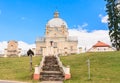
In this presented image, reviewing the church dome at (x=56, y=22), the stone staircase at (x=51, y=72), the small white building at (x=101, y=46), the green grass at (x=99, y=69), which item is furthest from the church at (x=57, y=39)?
the stone staircase at (x=51, y=72)

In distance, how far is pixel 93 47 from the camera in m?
93.3

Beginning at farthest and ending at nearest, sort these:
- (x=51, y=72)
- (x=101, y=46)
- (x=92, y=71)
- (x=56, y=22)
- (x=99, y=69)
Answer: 1. (x=101, y=46)
2. (x=56, y=22)
3. (x=99, y=69)
4. (x=92, y=71)
5. (x=51, y=72)

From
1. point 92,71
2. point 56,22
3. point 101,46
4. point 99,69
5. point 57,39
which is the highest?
point 56,22

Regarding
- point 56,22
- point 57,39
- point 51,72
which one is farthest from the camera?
point 56,22

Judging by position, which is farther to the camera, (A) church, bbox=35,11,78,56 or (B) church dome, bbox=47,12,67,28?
(B) church dome, bbox=47,12,67,28

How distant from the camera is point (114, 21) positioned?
231 feet

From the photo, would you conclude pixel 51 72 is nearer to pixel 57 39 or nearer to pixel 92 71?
pixel 92 71

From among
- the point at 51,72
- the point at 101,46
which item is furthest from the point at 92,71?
the point at 101,46

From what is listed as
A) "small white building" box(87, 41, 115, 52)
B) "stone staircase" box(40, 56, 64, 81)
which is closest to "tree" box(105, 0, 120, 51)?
"small white building" box(87, 41, 115, 52)

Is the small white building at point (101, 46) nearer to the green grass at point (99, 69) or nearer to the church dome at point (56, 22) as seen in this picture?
the church dome at point (56, 22)

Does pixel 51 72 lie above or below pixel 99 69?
below

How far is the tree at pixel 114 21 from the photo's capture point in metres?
69.4

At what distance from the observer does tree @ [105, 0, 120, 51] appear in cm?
6944

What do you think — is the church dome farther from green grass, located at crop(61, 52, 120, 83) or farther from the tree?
green grass, located at crop(61, 52, 120, 83)
